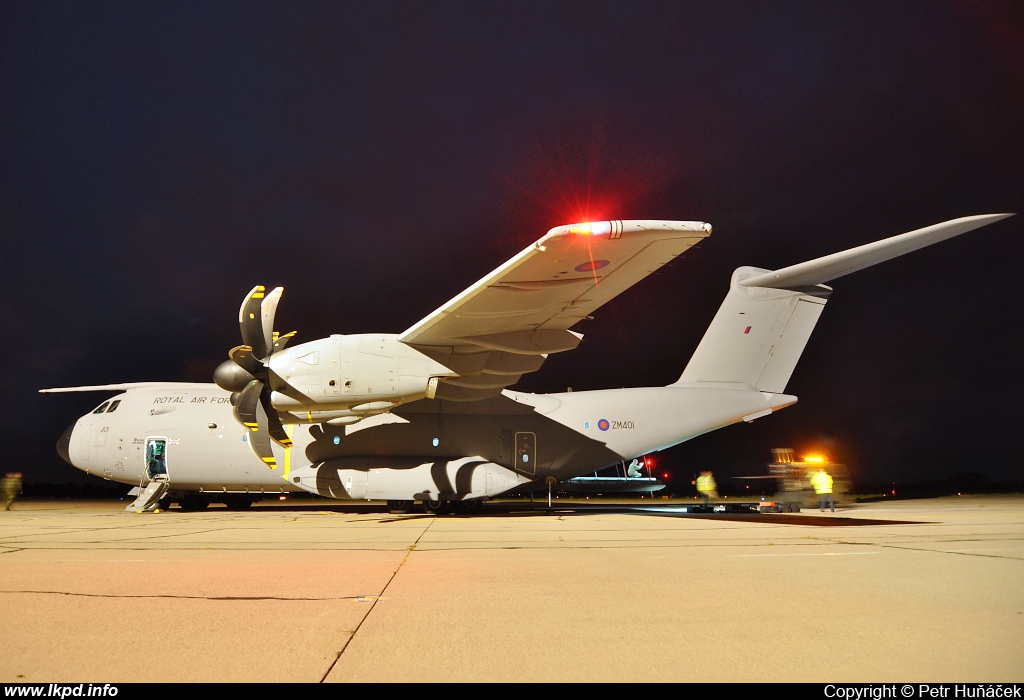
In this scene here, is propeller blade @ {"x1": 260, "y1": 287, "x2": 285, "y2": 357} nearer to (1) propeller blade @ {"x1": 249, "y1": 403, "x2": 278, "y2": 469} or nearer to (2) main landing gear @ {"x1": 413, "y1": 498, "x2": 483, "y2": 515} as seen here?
(1) propeller blade @ {"x1": 249, "y1": 403, "x2": 278, "y2": 469}

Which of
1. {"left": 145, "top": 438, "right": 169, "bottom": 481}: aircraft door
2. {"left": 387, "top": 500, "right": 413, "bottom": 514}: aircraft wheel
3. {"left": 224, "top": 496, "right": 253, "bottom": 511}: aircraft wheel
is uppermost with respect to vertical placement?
{"left": 145, "top": 438, "right": 169, "bottom": 481}: aircraft door

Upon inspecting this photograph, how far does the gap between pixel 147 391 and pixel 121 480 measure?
2.34 meters

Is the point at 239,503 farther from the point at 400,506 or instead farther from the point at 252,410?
the point at 252,410

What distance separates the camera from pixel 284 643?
2686mm

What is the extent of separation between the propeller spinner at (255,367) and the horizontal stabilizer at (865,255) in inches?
421

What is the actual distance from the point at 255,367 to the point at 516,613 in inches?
378

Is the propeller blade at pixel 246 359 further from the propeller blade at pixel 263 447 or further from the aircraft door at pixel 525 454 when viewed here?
the aircraft door at pixel 525 454

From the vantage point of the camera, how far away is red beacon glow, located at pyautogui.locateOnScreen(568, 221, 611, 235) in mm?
7617

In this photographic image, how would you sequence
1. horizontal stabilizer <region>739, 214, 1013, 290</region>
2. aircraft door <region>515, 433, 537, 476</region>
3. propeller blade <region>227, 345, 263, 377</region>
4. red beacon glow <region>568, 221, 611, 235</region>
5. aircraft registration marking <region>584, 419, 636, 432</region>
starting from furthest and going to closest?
aircraft registration marking <region>584, 419, 636, 432</region>, aircraft door <region>515, 433, 537, 476</region>, propeller blade <region>227, 345, 263, 377</region>, horizontal stabilizer <region>739, 214, 1013, 290</region>, red beacon glow <region>568, 221, 611, 235</region>

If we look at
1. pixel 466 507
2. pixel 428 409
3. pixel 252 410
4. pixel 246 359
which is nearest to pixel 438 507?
pixel 466 507

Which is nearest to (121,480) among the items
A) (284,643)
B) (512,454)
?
(512,454)

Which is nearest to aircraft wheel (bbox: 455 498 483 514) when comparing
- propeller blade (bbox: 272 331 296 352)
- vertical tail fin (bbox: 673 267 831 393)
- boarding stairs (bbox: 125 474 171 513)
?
propeller blade (bbox: 272 331 296 352)

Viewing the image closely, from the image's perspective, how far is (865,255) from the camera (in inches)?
392

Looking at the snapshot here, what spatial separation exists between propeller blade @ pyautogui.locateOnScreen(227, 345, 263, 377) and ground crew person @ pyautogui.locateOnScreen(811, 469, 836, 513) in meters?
13.2
